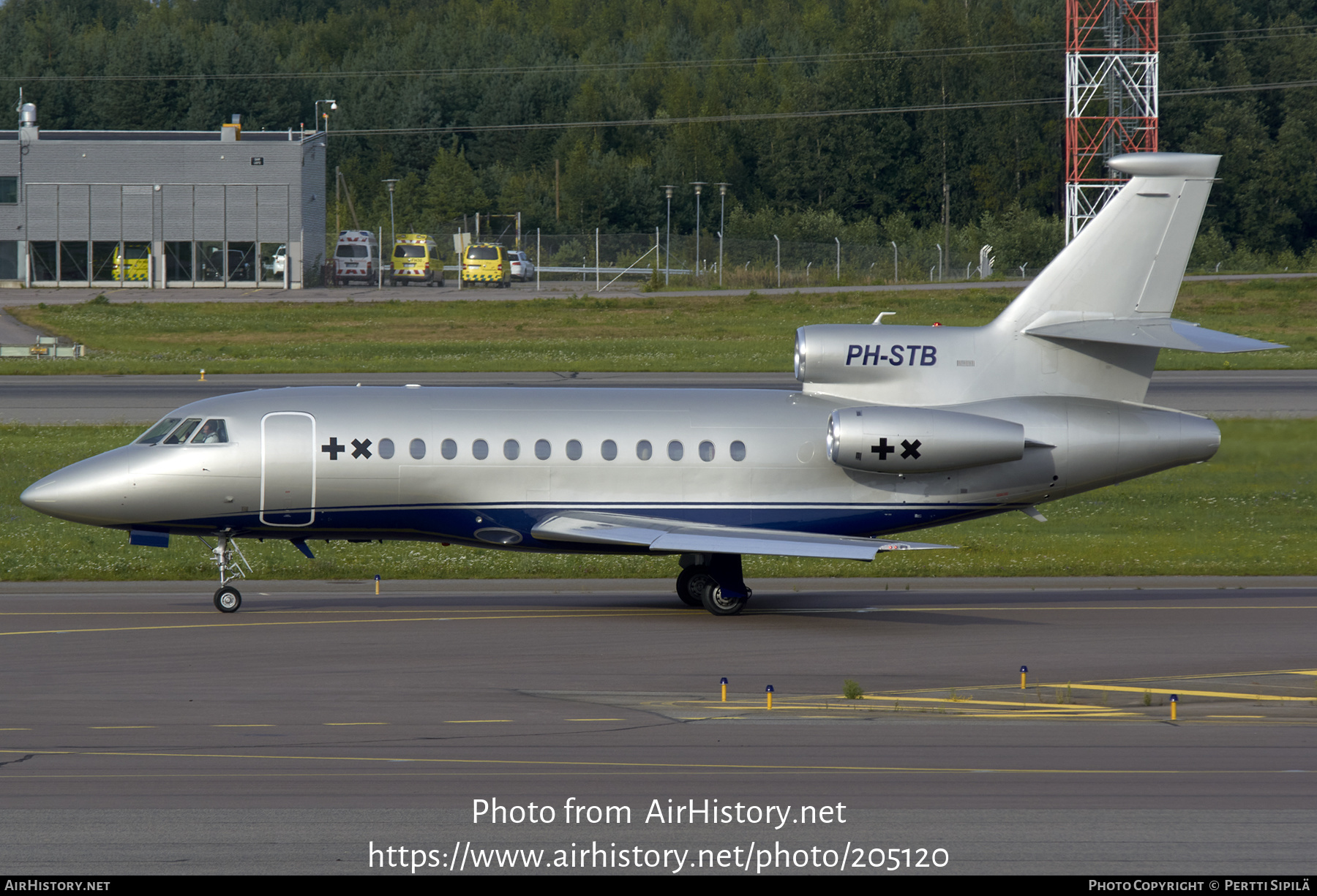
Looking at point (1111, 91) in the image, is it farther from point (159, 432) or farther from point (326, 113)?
point (326, 113)

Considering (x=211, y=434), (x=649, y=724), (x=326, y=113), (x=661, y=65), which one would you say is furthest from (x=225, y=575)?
(x=661, y=65)

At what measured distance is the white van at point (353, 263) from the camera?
304 ft

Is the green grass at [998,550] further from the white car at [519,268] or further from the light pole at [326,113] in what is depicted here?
the light pole at [326,113]

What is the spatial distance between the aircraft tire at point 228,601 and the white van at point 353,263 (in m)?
74.0

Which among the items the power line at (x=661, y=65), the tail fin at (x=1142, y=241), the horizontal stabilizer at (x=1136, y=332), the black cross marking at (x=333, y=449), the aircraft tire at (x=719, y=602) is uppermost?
the power line at (x=661, y=65)

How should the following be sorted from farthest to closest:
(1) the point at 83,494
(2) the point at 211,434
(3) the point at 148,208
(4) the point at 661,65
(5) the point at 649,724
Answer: (4) the point at 661,65, (3) the point at 148,208, (2) the point at 211,434, (1) the point at 83,494, (5) the point at 649,724

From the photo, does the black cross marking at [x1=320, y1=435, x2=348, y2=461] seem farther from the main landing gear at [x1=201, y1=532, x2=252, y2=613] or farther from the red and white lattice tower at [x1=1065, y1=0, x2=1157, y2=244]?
the red and white lattice tower at [x1=1065, y1=0, x2=1157, y2=244]

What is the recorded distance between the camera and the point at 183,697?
15867 millimetres

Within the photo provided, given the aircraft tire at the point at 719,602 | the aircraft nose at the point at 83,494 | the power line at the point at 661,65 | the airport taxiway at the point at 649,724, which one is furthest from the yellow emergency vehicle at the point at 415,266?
the aircraft tire at the point at 719,602

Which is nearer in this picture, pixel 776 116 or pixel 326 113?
pixel 776 116

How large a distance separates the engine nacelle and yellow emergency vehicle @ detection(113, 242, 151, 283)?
252 ft

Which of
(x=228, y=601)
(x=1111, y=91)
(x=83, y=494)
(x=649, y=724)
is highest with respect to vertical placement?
(x=1111, y=91)

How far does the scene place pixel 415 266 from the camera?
93.4 metres

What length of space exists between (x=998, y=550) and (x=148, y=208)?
73.5 meters
